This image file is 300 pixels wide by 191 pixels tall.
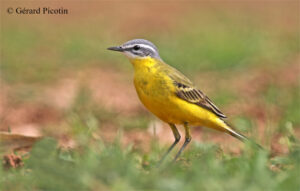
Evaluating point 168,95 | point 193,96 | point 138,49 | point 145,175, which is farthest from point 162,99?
point 145,175

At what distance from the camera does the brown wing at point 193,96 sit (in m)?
6.64

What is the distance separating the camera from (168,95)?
6.50m

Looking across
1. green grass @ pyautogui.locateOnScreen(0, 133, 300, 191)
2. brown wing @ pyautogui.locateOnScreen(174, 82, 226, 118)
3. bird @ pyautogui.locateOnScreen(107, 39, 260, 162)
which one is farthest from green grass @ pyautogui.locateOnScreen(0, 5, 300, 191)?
brown wing @ pyautogui.locateOnScreen(174, 82, 226, 118)

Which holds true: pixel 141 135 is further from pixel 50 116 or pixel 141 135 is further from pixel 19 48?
pixel 19 48

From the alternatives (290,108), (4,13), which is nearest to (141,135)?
(290,108)

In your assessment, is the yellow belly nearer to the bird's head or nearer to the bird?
the bird

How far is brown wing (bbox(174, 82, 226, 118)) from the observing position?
261 inches

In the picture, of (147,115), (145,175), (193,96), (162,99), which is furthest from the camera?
(147,115)

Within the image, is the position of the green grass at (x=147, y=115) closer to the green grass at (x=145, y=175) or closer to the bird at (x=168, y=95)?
the green grass at (x=145, y=175)

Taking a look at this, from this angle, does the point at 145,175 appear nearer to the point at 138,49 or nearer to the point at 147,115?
the point at 138,49

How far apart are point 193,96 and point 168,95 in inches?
16.7

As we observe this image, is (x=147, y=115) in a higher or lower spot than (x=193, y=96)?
lower

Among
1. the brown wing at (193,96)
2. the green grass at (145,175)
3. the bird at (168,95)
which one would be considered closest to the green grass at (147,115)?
the green grass at (145,175)

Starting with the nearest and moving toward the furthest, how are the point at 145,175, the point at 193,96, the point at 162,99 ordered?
the point at 145,175, the point at 162,99, the point at 193,96
